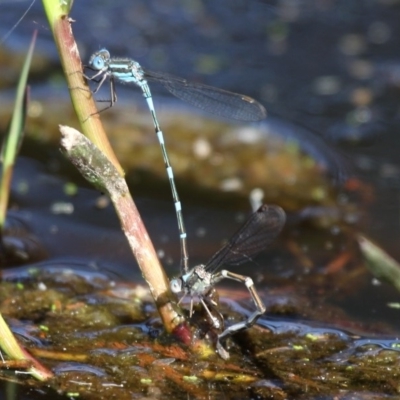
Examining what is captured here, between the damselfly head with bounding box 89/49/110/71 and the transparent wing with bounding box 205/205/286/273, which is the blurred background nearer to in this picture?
the damselfly head with bounding box 89/49/110/71

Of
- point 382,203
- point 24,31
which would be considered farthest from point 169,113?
point 24,31

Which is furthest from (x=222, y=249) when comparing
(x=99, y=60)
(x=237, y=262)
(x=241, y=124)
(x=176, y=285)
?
(x=241, y=124)

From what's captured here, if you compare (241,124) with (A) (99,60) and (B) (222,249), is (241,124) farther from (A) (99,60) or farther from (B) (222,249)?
(B) (222,249)

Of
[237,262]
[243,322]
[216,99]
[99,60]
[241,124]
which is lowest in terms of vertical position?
[243,322]

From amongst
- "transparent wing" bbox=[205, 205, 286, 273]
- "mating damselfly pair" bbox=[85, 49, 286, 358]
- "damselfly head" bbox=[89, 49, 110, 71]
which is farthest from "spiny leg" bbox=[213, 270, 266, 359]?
"damselfly head" bbox=[89, 49, 110, 71]

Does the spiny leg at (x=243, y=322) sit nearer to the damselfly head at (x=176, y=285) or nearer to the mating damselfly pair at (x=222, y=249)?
the mating damselfly pair at (x=222, y=249)

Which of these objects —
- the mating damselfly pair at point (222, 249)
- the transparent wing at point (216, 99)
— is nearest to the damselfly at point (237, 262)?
the mating damselfly pair at point (222, 249)

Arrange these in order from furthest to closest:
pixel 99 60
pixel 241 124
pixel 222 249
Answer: pixel 241 124, pixel 99 60, pixel 222 249
